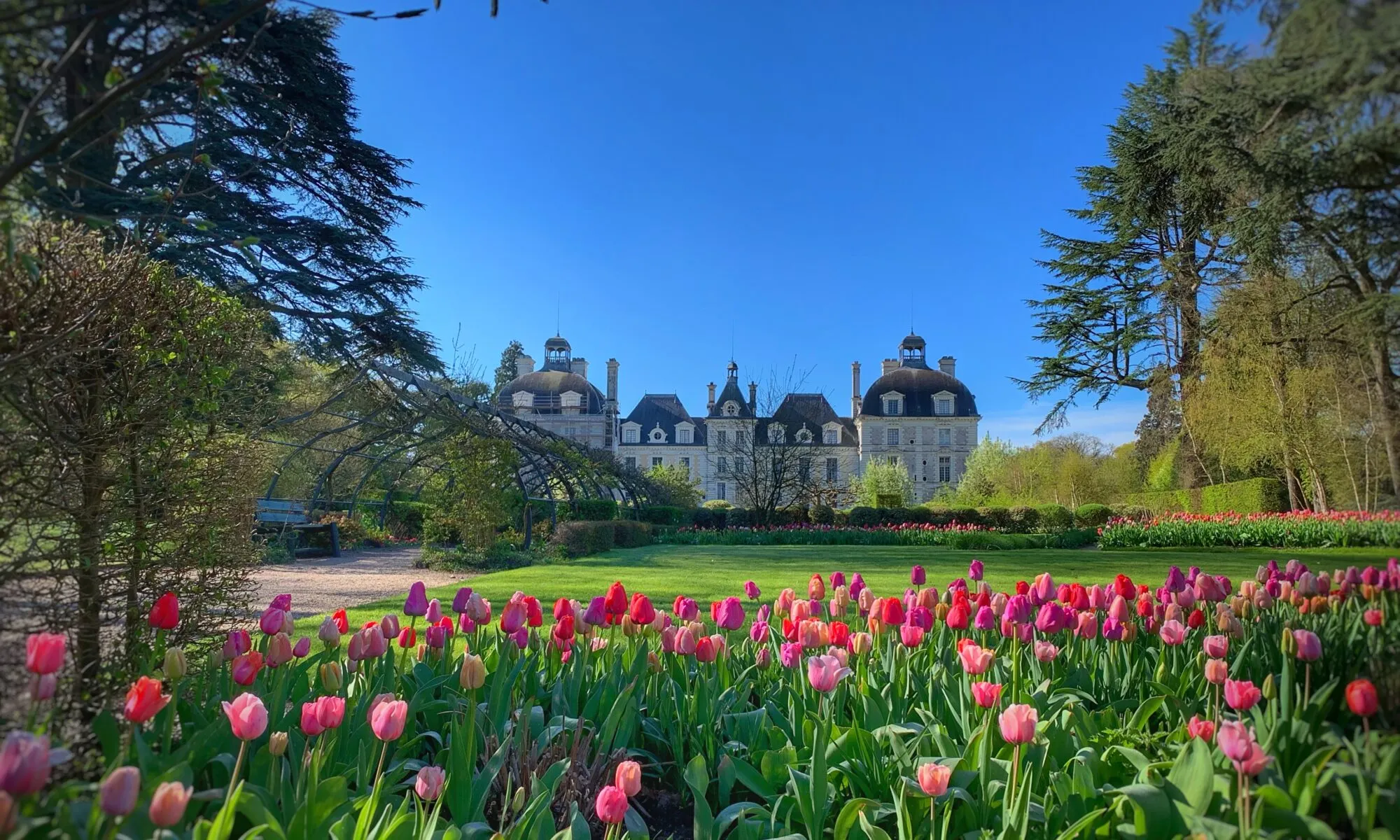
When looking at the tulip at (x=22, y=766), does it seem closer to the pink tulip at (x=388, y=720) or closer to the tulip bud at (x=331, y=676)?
the pink tulip at (x=388, y=720)

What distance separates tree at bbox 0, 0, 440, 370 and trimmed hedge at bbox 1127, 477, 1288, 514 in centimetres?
235

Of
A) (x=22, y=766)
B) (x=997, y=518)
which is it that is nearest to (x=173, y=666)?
(x=22, y=766)

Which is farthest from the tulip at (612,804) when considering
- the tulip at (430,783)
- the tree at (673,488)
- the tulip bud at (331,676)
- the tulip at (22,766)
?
the tree at (673,488)

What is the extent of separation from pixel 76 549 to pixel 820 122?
2.47 metres

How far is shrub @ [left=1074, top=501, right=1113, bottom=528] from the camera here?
1270 centimetres

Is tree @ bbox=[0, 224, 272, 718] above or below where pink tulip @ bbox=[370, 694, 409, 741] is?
above

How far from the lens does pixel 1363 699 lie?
40.8 inches

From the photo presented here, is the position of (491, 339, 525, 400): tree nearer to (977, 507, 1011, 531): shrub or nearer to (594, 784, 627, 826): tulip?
(977, 507, 1011, 531): shrub

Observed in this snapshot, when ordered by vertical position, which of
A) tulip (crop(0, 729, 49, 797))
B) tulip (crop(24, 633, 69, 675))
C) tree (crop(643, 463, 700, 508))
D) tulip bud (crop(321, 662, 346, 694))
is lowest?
tulip bud (crop(321, 662, 346, 694))

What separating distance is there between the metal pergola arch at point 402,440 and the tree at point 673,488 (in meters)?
1.50

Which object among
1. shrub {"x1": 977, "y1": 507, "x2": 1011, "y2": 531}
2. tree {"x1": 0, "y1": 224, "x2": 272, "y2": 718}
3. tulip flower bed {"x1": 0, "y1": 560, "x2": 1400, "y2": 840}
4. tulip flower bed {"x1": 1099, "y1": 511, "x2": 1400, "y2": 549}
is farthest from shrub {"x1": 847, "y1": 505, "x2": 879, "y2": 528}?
tree {"x1": 0, "y1": 224, "x2": 272, "y2": 718}

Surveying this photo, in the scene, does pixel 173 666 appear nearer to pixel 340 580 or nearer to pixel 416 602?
pixel 416 602

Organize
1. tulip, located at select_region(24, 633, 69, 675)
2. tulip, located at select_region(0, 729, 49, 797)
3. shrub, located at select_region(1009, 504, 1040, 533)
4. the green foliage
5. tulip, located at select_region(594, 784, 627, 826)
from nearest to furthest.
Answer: tulip, located at select_region(0, 729, 49, 797), tulip, located at select_region(24, 633, 69, 675), tulip, located at select_region(594, 784, 627, 826), shrub, located at select_region(1009, 504, 1040, 533), the green foliage

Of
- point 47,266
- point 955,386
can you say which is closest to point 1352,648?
point 47,266
